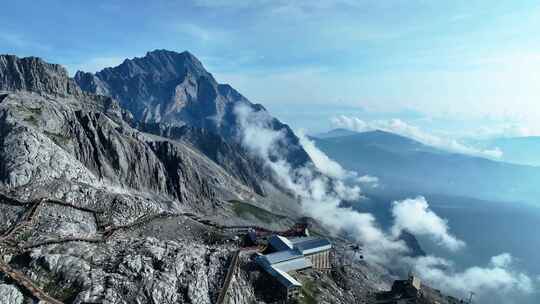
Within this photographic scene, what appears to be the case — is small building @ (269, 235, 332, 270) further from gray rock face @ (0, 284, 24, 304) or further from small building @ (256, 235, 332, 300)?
gray rock face @ (0, 284, 24, 304)

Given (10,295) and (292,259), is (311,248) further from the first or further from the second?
(10,295)

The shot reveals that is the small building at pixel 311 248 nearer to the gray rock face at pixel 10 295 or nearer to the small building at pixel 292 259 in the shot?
the small building at pixel 292 259

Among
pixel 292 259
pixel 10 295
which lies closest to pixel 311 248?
pixel 292 259

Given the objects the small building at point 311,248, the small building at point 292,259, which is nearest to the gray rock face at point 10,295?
the small building at point 292,259

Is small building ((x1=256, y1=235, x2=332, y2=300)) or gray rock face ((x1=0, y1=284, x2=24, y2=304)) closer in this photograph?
gray rock face ((x1=0, y1=284, x2=24, y2=304))

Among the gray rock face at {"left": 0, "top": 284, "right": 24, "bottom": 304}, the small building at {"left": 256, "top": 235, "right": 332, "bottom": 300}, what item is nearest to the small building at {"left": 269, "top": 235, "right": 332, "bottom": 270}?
the small building at {"left": 256, "top": 235, "right": 332, "bottom": 300}
